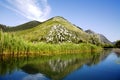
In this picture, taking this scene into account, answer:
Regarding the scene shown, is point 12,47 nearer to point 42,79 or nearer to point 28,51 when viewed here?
point 28,51

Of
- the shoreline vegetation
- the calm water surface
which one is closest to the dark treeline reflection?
the calm water surface

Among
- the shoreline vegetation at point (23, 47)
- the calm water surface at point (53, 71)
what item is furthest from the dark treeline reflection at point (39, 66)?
the shoreline vegetation at point (23, 47)

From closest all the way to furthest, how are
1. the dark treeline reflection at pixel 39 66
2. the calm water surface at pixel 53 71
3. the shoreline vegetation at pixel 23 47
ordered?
the calm water surface at pixel 53 71
the dark treeline reflection at pixel 39 66
the shoreline vegetation at pixel 23 47

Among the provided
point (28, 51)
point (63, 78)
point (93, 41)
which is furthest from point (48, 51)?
point (93, 41)

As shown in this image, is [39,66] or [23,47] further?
[23,47]

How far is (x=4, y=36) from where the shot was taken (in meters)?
48.4

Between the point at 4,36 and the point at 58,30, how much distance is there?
399 ft

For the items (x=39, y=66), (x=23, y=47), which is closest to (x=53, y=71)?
(x=39, y=66)

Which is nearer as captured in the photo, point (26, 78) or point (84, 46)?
point (26, 78)

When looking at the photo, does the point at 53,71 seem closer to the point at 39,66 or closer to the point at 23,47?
the point at 39,66

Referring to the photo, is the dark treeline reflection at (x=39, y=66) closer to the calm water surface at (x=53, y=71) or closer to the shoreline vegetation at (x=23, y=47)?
the calm water surface at (x=53, y=71)

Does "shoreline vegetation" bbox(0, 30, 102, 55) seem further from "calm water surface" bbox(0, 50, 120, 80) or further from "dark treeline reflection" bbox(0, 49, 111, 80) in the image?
"calm water surface" bbox(0, 50, 120, 80)

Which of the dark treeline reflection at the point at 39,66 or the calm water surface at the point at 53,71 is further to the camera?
the dark treeline reflection at the point at 39,66

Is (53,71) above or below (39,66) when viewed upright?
below
